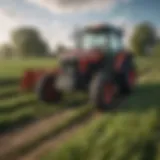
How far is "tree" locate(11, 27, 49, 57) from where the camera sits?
35.2 inches

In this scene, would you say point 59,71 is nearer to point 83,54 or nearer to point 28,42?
point 83,54

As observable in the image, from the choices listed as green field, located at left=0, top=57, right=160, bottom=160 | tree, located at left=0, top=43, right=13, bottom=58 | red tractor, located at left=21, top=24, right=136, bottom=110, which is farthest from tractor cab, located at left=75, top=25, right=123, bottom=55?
tree, located at left=0, top=43, right=13, bottom=58

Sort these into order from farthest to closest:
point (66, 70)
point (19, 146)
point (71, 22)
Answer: point (66, 70), point (71, 22), point (19, 146)

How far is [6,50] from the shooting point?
933mm

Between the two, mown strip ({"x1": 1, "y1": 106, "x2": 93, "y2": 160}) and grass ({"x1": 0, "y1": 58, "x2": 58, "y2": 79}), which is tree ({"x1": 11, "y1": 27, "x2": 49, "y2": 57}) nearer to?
grass ({"x1": 0, "y1": 58, "x2": 58, "y2": 79})

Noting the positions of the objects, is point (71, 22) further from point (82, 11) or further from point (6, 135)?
point (6, 135)

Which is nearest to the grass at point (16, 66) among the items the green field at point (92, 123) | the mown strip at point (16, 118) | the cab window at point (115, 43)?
the green field at point (92, 123)

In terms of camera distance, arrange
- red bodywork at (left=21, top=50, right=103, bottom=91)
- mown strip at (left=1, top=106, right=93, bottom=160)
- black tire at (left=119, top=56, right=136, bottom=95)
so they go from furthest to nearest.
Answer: black tire at (left=119, top=56, right=136, bottom=95), red bodywork at (left=21, top=50, right=103, bottom=91), mown strip at (left=1, top=106, right=93, bottom=160)

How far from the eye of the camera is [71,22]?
0.98 metres

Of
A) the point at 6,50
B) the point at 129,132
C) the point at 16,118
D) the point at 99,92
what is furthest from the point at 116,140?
the point at 6,50

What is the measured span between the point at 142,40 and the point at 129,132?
0.98 ft

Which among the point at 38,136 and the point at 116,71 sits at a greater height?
the point at 116,71

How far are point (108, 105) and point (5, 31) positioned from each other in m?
0.42

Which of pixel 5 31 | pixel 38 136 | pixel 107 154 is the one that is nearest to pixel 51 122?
pixel 38 136
